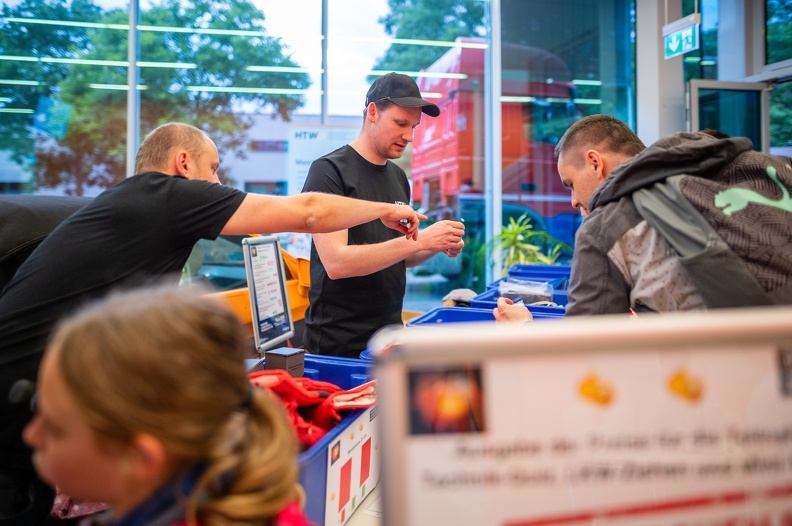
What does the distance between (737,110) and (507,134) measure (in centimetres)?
237

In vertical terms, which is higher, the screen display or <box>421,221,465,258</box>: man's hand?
<box>421,221,465,258</box>: man's hand

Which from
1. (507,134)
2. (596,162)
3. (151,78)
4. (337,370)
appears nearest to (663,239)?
(596,162)

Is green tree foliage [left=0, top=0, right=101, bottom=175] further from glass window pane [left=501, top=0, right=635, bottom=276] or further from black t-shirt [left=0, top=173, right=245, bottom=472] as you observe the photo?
black t-shirt [left=0, top=173, right=245, bottom=472]

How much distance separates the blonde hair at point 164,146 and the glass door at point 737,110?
585 centimetres

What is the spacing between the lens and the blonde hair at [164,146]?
5.87 feet

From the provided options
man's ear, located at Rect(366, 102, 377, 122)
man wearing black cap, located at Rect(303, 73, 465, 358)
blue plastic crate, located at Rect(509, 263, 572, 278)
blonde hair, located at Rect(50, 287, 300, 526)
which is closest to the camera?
blonde hair, located at Rect(50, 287, 300, 526)

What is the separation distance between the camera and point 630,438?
742 millimetres

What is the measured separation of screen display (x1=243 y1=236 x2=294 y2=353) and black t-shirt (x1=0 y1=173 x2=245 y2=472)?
1.30 ft

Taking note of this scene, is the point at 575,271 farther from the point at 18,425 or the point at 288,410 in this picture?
the point at 18,425

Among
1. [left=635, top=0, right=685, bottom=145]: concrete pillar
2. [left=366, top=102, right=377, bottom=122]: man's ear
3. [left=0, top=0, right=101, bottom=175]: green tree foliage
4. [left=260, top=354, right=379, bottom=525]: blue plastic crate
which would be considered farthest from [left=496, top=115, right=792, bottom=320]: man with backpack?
[left=0, top=0, right=101, bottom=175]: green tree foliage

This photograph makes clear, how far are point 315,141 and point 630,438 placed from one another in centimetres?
570

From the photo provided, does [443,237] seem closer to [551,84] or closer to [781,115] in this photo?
[551,84]

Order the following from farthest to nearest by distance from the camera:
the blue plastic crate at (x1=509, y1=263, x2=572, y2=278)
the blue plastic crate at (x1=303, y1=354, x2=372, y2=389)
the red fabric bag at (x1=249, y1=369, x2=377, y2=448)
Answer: the blue plastic crate at (x1=509, y1=263, x2=572, y2=278) → the blue plastic crate at (x1=303, y1=354, x2=372, y2=389) → the red fabric bag at (x1=249, y1=369, x2=377, y2=448)

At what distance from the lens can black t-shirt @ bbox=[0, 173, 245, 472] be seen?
1.52m
